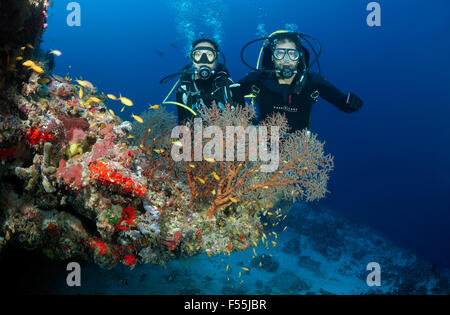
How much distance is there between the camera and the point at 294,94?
6402 mm

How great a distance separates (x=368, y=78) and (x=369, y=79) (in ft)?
1.45

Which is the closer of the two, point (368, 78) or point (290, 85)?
point (290, 85)

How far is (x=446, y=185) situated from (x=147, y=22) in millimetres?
111824

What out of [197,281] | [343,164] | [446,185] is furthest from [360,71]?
[197,281]

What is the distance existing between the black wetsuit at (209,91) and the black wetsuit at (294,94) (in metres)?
0.39

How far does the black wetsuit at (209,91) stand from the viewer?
672 cm

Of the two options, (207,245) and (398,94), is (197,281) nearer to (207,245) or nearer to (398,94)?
(207,245)

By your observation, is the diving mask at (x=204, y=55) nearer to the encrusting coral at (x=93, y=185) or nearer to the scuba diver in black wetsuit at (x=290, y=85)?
the scuba diver in black wetsuit at (x=290, y=85)

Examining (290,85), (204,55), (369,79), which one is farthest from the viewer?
(369,79)

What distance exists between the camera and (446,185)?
42.7 m

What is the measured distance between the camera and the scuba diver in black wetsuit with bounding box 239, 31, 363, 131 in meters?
6.07

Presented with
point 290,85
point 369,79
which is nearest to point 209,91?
point 290,85

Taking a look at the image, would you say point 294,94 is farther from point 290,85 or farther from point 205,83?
point 205,83

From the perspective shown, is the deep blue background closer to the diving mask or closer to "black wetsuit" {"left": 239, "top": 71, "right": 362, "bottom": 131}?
"black wetsuit" {"left": 239, "top": 71, "right": 362, "bottom": 131}
